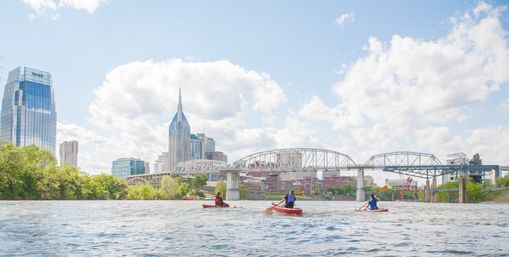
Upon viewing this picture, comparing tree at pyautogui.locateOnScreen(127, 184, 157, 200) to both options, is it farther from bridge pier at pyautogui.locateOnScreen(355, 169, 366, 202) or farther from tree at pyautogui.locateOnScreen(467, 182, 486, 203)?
tree at pyautogui.locateOnScreen(467, 182, 486, 203)

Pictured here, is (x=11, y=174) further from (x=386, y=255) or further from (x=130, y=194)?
(x=386, y=255)

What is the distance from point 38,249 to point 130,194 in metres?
136

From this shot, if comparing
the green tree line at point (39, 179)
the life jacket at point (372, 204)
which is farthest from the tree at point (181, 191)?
the life jacket at point (372, 204)

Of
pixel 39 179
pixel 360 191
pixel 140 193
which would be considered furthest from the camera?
pixel 360 191

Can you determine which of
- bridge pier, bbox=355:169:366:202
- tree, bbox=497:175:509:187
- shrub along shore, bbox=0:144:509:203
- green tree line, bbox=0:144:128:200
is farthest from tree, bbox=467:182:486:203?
green tree line, bbox=0:144:128:200

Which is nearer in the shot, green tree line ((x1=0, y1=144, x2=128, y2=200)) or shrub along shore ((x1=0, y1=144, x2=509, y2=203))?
green tree line ((x1=0, y1=144, x2=128, y2=200))

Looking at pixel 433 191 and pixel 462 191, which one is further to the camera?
pixel 433 191

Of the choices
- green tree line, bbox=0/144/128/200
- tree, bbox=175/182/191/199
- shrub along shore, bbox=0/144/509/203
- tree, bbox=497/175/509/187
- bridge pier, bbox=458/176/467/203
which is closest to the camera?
green tree line, bbox=0/144/128/200

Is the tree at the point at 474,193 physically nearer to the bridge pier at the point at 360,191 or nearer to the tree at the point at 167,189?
the bridge pier at the point at 360,191

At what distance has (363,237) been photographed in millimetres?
28250

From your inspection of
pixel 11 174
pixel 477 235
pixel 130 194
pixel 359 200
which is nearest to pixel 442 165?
pixel 359 200

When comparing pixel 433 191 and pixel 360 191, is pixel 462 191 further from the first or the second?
pixel 360 191

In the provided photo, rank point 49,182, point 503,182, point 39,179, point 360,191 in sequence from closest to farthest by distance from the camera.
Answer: point 39,179
point 49,182
point 503,182
point 360,191

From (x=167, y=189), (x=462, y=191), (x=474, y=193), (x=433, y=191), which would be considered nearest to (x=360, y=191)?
(x=433, y=191)
